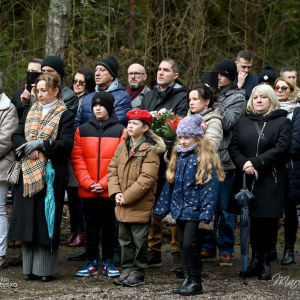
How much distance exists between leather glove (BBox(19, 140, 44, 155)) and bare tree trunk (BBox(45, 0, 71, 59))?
14.3ft

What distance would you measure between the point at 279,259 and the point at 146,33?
600cm

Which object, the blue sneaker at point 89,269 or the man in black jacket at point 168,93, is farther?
the man in black jacket at point 168,93

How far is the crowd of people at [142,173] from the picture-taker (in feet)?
19.4

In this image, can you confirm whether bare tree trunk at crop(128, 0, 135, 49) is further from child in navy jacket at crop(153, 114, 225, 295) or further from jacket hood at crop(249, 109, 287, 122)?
child in navy jacket at crop(153, 114, 225, 295)

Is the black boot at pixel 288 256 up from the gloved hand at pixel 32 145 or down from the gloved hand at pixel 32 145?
down

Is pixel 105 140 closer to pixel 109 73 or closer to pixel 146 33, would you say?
pixel 109 73

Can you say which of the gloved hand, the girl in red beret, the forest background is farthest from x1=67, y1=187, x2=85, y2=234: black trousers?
the forest background

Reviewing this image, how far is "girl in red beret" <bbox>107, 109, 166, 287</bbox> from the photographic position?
19.9 ft

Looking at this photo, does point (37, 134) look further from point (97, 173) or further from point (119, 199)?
point (119, 199)

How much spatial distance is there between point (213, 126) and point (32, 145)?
6.62 ft

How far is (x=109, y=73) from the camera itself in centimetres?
738

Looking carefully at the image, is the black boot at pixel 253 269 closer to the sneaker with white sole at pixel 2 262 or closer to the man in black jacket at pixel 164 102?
the man in black jacket at pixel 164 102

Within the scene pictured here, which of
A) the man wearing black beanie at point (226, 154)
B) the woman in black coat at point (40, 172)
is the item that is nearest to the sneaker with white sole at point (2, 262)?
the woman in black coat at point (40, 172)

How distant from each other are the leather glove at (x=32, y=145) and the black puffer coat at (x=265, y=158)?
215 cm
